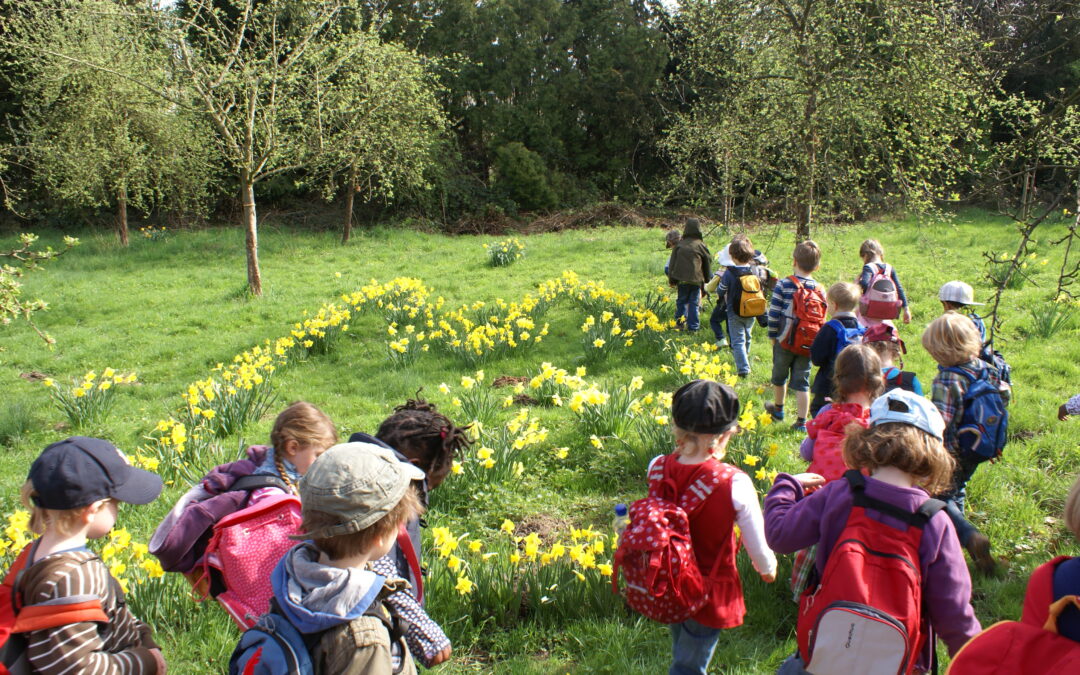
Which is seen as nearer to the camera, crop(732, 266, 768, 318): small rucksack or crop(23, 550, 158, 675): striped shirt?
crop(23, 550, 158, 675): striped shirt

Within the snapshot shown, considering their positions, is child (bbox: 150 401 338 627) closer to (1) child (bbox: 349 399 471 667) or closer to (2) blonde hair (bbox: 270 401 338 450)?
(2) blonde hair (bbox: 270 401 338 450)

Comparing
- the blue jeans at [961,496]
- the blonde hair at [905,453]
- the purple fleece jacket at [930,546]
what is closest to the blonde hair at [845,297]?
the blue jeans at [961,496]

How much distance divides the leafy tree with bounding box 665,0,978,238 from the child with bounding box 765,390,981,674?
244 inches

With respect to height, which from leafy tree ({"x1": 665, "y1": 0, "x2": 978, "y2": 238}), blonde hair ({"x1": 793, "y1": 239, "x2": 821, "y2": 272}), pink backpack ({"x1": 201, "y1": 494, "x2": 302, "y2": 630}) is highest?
leafy tree ({"x1": 665, "y1": 0, "x2": 978, "y2": 238})

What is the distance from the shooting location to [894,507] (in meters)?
2.00

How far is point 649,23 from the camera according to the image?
82.1 ft

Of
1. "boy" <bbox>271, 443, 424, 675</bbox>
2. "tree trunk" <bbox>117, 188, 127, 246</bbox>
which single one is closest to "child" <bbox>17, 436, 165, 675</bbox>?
"boy" <bbox>271, 443, 424, 675</bbox>

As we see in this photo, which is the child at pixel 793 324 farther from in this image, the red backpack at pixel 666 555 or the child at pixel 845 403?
the red backpack at pixel 666 555

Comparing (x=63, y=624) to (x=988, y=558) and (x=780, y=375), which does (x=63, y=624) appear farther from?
(x=780, y=375)

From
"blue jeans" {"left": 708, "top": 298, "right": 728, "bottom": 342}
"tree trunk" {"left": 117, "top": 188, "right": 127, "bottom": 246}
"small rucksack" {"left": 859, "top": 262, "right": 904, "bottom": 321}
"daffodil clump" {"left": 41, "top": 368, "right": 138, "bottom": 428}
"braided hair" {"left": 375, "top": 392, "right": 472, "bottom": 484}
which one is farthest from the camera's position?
"tree trunk" {"left": 117, "top": 188, "right": 127, "bottom": 246}

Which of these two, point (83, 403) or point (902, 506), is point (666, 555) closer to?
point (902, 506)

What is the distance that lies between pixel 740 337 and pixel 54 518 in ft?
19.1

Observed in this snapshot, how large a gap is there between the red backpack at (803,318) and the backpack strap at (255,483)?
404 centimetres

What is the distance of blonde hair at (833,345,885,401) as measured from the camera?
3.10 m
